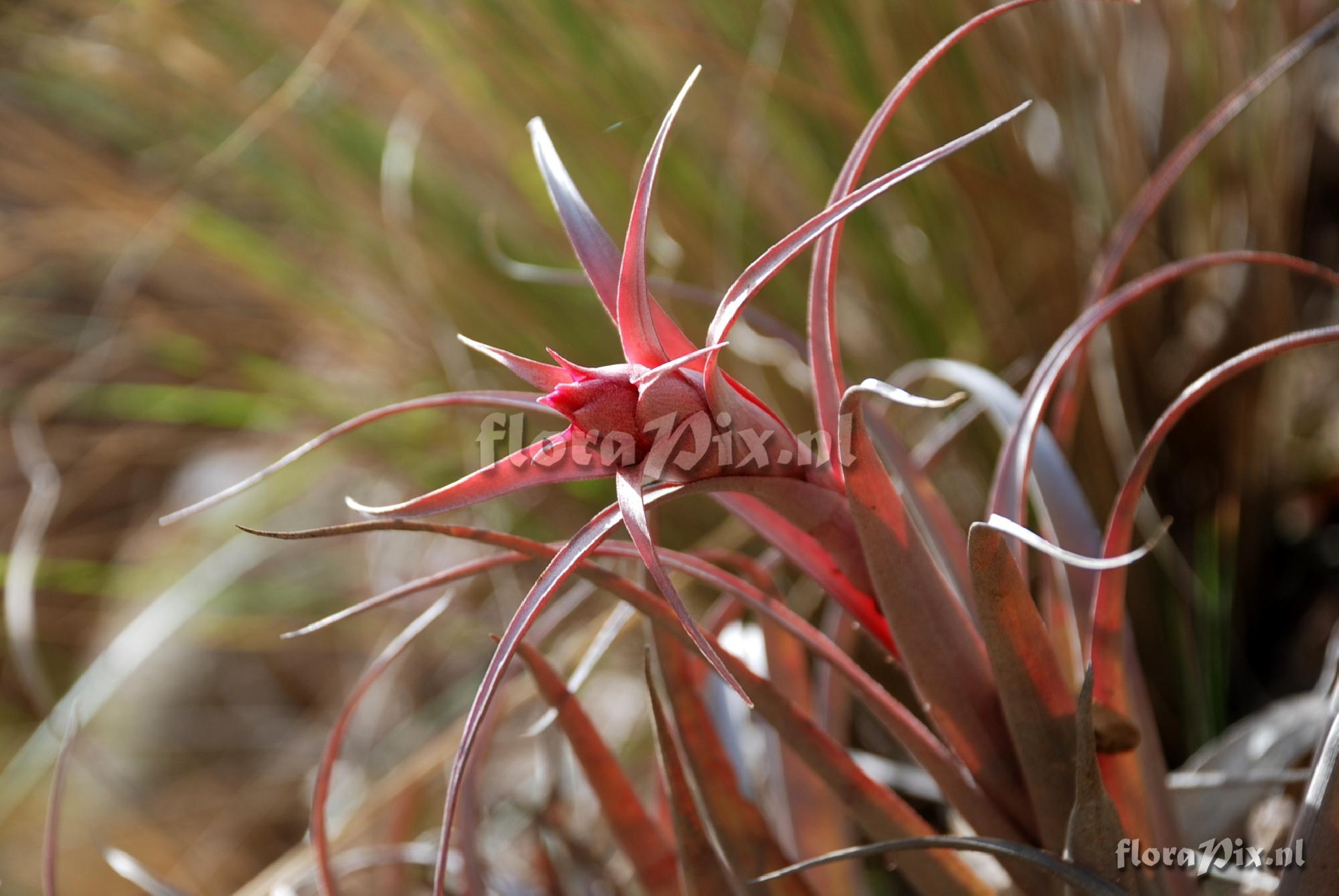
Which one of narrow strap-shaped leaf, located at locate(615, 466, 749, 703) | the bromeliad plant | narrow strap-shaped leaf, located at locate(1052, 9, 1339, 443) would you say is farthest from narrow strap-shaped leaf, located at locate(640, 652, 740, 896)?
narrow strap-shaped leaf, located at locate(1052, 9, 1339, 443)

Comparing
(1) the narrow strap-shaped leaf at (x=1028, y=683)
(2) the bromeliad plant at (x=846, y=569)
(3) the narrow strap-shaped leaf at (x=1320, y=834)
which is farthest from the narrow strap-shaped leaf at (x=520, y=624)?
(3) the narrow strap-shaped leaf at (x=1320, y=834)

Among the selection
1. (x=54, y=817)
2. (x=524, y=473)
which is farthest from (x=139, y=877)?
(x=524, y=473)

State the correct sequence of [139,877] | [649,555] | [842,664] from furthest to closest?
1. [139,877]
2. [842,664]
3. [649,555]

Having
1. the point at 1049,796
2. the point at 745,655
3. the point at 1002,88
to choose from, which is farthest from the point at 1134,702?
the point at 1002,88

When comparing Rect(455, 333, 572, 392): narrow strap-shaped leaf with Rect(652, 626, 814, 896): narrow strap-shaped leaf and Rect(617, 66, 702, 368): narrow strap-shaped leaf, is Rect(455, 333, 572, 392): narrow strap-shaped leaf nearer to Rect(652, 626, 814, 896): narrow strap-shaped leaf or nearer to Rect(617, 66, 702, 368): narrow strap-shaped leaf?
Rect(617, 66, 702, 368): narrow strap-shaped leaf

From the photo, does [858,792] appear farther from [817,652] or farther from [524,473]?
[524,473]

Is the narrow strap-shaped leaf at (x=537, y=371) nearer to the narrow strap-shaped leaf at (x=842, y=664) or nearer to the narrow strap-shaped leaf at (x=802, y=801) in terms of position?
the narrow strap-shaped leaf at (x=842, y=664)
